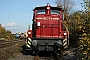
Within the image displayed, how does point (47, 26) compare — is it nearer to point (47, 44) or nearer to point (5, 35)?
point (47, 44)

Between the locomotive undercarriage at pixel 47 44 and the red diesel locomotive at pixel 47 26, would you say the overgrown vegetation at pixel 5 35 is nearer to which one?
the red diesel locomotive at pixel 47 26

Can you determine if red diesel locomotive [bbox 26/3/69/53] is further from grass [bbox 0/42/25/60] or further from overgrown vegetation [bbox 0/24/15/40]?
overgrown vegetation [bbox 0/24/15/40]

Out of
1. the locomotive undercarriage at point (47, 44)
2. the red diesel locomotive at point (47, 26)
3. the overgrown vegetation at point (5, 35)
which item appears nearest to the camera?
the locomotive undercarriage at point (47, 44)

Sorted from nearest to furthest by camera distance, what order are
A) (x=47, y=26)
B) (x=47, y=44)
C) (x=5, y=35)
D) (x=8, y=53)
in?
(x=47, y=44) → (x=47, y=26) → (x=8, y=53) → (x=5, y=35)

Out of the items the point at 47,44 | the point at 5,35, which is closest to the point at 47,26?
the point at 47,44

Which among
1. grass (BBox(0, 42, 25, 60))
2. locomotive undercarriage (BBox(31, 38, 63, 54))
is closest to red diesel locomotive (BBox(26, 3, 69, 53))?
locomotive undercarriage (BBox(31, 38, 63, 54))

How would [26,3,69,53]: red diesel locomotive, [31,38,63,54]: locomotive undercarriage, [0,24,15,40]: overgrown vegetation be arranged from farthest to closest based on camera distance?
1. [0,24,15,40]: overgrown vegetation
2. [26,3,69,53]: red diesel locomotive
3. [31,38,63,54]: locomotive undercarriage

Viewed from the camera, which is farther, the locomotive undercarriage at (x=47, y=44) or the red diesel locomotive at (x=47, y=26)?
the red diesel locomotive at (x=47, y=26)

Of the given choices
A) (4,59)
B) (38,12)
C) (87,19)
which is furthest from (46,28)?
(87,19)

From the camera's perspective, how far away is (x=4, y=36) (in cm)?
6975

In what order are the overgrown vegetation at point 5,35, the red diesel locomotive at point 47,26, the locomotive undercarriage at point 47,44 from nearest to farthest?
the locomotive undercarriage at point 47,44
the red diesel locomotive at point 47,26
the overgrown vegetation at point 5,35

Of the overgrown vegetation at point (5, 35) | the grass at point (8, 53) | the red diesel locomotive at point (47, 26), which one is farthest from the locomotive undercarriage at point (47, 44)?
the overgrown vegetation at point (5, 35)

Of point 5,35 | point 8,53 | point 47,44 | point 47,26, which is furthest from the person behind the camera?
point 5,35

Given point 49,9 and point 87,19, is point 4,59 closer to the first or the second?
point 49,9
